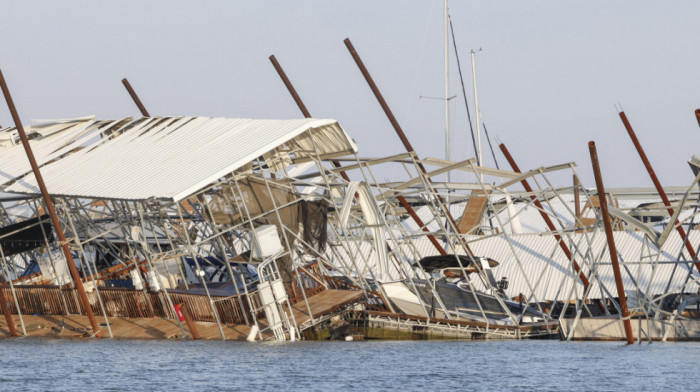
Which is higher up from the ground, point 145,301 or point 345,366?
point 145,301

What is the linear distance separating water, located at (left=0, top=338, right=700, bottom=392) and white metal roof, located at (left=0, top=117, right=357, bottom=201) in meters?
5.46

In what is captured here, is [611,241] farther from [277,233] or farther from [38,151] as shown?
[38,151]

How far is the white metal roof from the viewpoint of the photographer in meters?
38.4

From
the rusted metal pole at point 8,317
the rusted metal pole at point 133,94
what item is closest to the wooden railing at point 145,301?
the rusted metal pole at point 8,317

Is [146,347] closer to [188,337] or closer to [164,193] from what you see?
[188,337]

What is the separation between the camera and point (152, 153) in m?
43.9

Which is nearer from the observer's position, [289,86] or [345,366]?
[345,366]

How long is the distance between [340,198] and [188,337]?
385 inches

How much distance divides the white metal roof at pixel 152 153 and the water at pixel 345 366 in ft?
17.9

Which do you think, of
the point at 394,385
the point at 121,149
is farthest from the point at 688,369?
the point at 121,149

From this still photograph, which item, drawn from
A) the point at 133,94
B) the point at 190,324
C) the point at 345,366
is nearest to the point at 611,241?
the point at 345,366

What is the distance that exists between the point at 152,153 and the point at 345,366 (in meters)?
15.4

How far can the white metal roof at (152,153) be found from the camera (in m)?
38.4

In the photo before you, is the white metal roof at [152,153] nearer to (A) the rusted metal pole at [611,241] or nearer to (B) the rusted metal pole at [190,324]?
(B) the rusted metal pole at [190,324]
